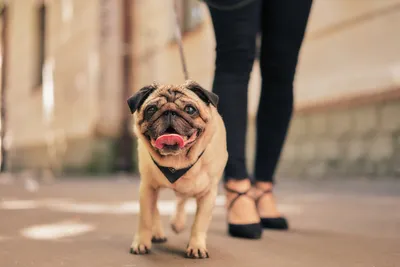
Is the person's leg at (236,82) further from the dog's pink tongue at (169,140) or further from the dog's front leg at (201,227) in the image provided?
the dog's pink tongue at (169,140)

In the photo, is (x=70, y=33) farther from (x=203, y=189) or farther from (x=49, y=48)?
(x=203, y=189)

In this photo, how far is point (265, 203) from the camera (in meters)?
1.87

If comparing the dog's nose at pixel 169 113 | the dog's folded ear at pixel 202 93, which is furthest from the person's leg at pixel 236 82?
the dog's nose at pixel 169 113

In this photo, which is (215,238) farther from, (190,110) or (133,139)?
(133,139)

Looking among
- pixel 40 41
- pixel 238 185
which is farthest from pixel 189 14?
pixel 40 41

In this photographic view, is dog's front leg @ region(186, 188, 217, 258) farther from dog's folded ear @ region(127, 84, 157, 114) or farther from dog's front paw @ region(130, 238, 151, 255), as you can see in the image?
dog's folded ear @ region(127, 84, 157, 114)

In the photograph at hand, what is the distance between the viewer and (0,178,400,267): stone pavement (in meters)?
1.27

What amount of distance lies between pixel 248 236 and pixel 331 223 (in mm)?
594

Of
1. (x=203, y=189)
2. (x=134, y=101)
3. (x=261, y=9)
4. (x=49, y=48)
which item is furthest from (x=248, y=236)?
(x=49, y=48)

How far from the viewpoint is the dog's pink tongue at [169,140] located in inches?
45.1

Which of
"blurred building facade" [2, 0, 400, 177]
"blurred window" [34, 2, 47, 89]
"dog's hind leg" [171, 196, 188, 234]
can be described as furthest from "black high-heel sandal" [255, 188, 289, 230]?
"blurred window" [34, 2, 47, 89]

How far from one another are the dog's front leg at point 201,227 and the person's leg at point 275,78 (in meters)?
0.56

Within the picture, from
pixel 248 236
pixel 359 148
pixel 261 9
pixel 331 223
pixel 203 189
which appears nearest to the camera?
pixel 203 189

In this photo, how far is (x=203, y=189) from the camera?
1333mm
